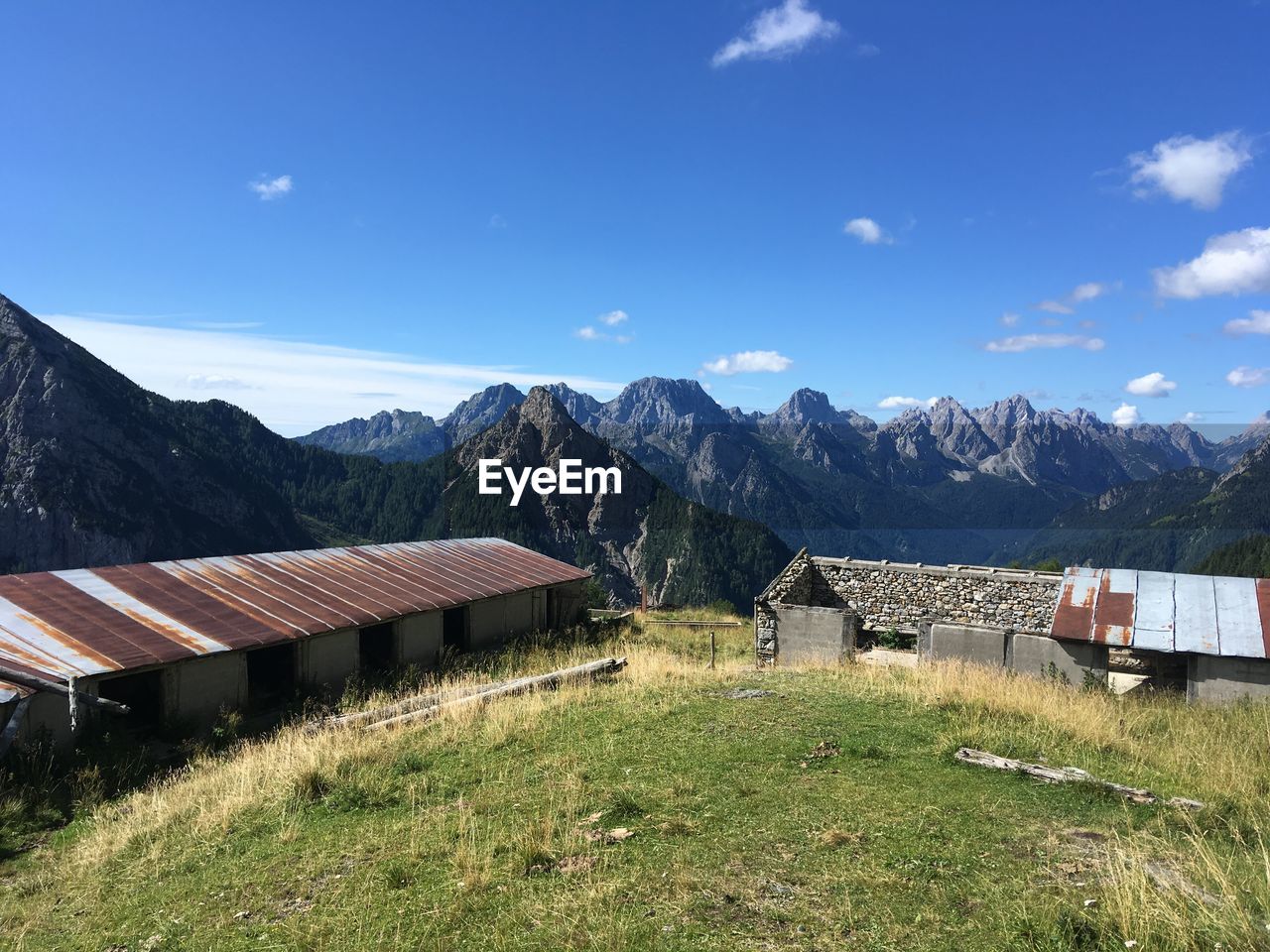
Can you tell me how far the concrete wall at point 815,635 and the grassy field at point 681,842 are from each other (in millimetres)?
10752

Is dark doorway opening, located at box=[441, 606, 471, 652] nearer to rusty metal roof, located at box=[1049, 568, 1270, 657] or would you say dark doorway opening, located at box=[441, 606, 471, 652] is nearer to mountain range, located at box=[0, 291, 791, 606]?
rusty metal roof, located at box=[1049, 568, 1270, 657]

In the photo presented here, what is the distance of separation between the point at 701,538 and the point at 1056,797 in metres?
174

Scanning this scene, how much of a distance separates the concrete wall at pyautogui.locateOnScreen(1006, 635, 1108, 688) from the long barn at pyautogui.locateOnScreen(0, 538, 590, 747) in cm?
1670

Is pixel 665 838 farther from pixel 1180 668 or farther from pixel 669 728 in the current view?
pixel 1180 668

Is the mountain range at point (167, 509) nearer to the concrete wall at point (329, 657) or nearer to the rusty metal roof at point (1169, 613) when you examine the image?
the concrete wall at point (329, 657)

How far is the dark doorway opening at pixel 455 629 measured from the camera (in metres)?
25.0

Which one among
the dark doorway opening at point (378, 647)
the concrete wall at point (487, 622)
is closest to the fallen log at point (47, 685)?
the dark doorway opening at point (378, 647)

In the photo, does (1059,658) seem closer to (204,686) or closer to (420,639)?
(420,639)

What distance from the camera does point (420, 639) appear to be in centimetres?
2278

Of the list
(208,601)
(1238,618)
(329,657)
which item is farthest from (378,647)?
(1238,618)

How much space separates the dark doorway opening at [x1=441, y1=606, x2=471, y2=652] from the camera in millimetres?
24984

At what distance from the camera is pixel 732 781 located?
958 cm

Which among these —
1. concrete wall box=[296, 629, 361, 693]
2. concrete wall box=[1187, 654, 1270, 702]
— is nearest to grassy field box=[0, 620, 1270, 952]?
concrete wall box=[296, 629, 361, 693]

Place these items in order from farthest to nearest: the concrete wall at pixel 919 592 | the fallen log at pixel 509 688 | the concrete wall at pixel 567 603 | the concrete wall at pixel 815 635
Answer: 1. the concrete wall at pixel 567 603
2. the concrete wall at pixel 919 592
3. the concrete wall at pixel 815 635
4. the fallen log at pixel 509 688
